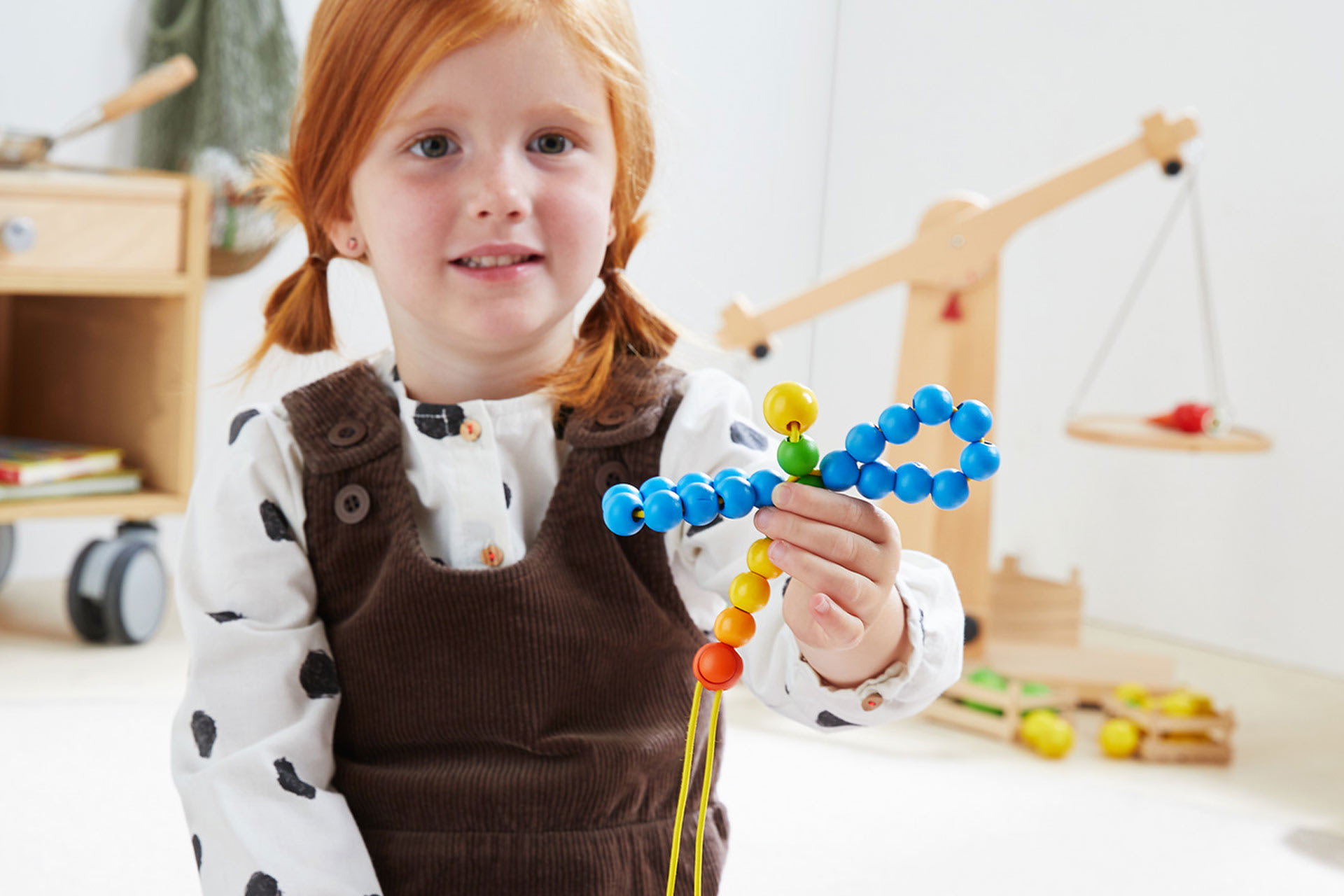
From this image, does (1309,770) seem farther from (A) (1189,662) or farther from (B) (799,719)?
(B) (799,719)

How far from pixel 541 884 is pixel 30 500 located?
3.56ft

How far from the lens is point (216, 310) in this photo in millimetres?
1928

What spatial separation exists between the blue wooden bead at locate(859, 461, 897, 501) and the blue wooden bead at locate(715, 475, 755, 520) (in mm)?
37

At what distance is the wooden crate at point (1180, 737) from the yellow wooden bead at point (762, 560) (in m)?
1.08

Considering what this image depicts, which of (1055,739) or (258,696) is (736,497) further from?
(1055,739)

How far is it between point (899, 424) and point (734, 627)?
83mm

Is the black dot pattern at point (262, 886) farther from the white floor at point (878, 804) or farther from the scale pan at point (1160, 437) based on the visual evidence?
the scale pan at point (1160, 437)

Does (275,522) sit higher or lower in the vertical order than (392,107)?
lower

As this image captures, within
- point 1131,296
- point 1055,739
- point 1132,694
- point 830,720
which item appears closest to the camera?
point 830,720

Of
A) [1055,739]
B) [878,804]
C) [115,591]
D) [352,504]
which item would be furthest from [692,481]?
[115,591]

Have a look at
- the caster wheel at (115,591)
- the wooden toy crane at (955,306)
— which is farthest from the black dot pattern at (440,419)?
the caster wheel at (115,591)

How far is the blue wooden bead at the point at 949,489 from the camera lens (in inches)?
17.8

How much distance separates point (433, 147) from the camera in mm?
673

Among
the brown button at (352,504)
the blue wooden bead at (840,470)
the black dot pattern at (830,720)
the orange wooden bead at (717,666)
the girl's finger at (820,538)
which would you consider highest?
the blue wooden bead at (840,470)
